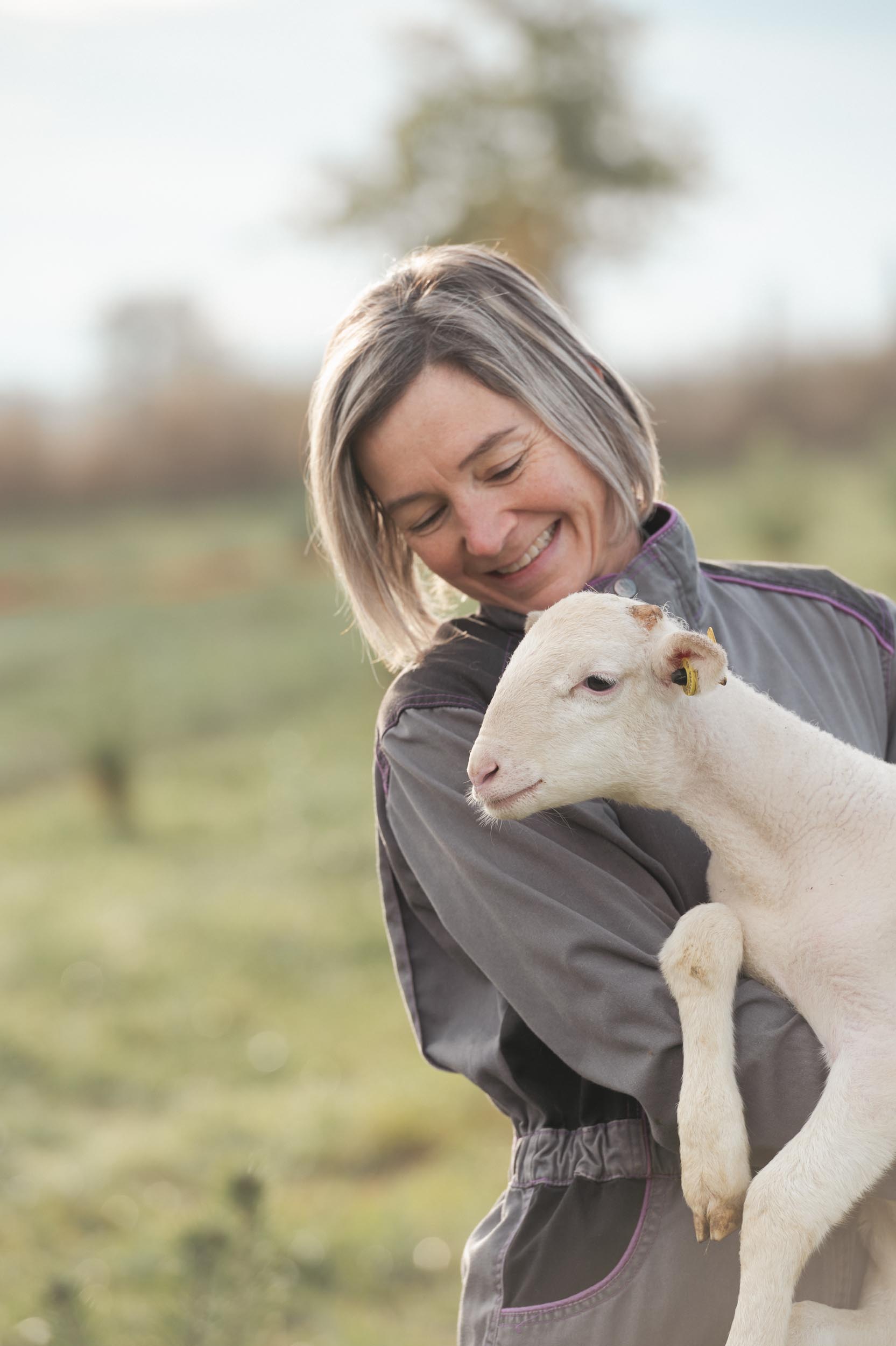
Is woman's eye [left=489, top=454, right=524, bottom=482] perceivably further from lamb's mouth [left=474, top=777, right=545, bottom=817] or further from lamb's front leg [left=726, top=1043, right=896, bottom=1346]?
lamb's front leg [left=726, top=1043, right=896, bottom=1346]

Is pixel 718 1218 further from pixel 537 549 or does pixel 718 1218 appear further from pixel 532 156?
pixel 532 156

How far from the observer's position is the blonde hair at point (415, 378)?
199 cm

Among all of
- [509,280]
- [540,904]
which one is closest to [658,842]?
[540,904]

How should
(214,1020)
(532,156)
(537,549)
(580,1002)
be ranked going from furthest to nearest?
(532,156)
(214,1020)
(537,549)
(580,1002)

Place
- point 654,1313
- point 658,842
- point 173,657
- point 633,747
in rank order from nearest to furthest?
point 654,1313
point 633,747
point 658,842
point 173,657

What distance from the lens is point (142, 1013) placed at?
5566mm

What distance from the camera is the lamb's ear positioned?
1.70m

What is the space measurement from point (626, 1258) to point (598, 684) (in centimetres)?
78

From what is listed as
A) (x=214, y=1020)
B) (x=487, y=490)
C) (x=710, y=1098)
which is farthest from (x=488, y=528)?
(x=214, y=1020)

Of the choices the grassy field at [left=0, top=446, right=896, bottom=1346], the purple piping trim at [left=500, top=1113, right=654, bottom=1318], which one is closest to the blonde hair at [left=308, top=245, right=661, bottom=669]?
the purple piping trim at [left=500, top=1113, right=654, bottom=1318]

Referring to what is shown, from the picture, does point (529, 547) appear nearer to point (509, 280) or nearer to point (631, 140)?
point (509, 280)

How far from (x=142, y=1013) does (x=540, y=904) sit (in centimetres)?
434

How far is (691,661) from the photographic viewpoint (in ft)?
5.64

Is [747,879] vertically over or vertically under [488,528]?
under
